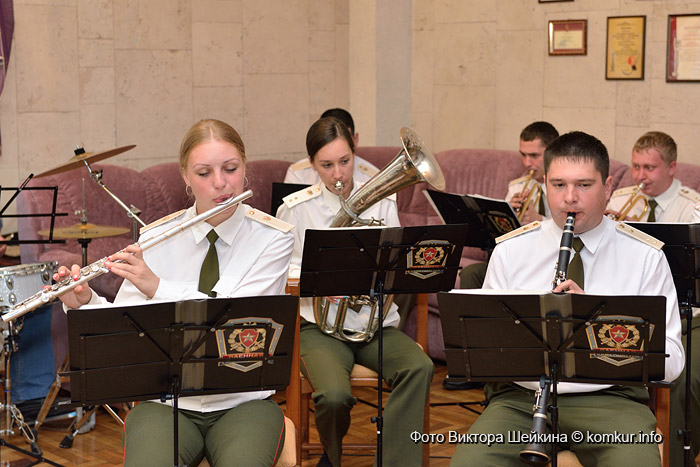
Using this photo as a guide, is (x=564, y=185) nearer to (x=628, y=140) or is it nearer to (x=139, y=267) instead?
(x=139, y=267)

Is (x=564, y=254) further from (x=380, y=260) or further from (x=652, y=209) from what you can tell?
(x=652, y=209)

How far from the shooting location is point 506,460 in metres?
2.79

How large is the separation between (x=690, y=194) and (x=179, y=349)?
318cm

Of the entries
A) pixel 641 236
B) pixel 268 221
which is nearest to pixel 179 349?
pixel 268 221

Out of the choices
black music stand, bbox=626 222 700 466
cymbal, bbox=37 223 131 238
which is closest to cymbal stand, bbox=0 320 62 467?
cymbal, bbox=37 223 131 238

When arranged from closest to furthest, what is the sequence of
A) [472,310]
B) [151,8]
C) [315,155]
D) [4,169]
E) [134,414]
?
[472,310] → [134,414] → [315,155] → [4,169] → [151,8]

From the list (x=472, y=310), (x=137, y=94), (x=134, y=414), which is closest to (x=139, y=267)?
(x=134, y=414)

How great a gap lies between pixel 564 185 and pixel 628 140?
3.36 metres

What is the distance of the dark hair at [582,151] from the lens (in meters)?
3.04

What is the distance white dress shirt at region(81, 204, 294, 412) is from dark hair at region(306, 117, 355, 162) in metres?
1.05

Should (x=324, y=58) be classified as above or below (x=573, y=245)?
above

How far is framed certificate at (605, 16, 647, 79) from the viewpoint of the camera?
598 cm

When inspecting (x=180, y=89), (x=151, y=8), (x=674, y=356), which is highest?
(x=151, y=8)

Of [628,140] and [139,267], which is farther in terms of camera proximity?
[628,140]
